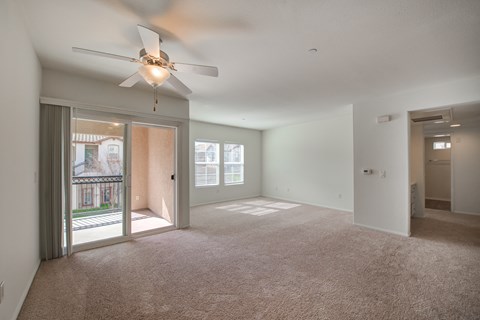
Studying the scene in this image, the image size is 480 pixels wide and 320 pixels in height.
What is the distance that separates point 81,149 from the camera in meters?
3.33

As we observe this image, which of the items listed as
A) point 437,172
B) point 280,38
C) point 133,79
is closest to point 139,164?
point 133,79

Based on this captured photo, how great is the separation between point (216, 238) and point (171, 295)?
1.60 meters

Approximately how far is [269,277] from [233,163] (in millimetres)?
5283

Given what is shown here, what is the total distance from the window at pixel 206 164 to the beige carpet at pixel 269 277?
2.78m

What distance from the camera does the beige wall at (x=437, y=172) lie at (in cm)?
707

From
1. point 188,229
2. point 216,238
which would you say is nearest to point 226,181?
point 188,229

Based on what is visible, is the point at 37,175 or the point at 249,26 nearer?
the point at 249,26

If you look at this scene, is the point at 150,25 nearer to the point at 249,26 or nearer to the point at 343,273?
the point at 249,26

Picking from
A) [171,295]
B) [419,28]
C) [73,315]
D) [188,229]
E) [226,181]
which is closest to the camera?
[73,315]

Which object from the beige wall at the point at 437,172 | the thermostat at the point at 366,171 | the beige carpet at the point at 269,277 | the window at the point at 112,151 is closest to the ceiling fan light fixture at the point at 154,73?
the window at the point at 112,151

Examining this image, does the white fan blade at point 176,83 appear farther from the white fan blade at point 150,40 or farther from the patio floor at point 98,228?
the patio floor at point 98,228

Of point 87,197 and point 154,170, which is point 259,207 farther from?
point 87,197

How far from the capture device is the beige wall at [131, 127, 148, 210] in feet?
→ 19.6

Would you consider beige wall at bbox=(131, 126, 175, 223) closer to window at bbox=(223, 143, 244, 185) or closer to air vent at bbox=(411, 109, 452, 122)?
window at bbox=(223, 143, 244, 185)
